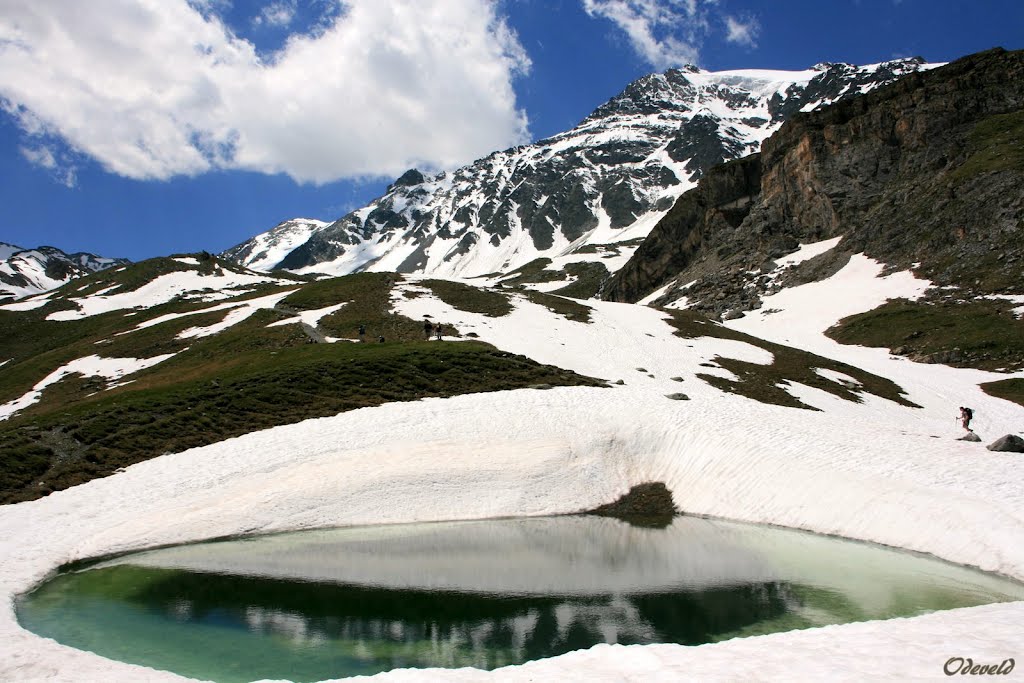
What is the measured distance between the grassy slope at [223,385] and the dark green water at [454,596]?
9.36 metres

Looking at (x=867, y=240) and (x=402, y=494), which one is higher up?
(x=867, y=240)

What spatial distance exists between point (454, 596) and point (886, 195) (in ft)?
368

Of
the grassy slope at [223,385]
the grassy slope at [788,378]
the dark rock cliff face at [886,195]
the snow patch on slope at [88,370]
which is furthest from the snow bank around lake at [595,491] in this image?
the dark rock cliff face at [886,195]

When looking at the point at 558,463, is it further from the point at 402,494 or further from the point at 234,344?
the point at 234,344

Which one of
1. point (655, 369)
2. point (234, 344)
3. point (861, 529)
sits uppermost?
point (234, 344)

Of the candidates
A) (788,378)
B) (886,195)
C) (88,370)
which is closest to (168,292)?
(88,370)

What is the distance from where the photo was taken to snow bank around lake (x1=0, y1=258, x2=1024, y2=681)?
9.86m

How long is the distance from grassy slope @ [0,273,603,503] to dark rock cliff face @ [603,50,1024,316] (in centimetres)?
6130

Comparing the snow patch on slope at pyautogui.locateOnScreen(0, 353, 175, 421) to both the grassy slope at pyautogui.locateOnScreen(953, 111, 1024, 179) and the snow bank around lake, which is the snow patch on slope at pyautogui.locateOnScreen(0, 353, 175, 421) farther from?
the grassy slope at pyautogui.locateOnScreen(953, 111, 1024, 179)

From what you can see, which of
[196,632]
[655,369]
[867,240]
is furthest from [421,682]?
[867,240]

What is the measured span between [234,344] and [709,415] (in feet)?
127

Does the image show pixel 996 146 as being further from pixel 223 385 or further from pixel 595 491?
pixel 223 385

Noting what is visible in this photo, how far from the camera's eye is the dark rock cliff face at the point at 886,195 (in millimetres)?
79562

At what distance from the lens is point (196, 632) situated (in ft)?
44.1
